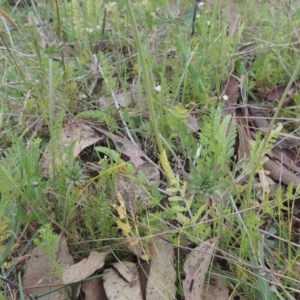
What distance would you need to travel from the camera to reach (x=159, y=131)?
1.37m

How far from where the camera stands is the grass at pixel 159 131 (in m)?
1.05

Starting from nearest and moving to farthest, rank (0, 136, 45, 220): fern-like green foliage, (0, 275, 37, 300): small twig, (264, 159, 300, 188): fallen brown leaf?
(0, 275, 37, 300): small twig → (0, 136, 45, 220): fern-like green foliage → (264, 159, 300, 188): fallen brown leaf

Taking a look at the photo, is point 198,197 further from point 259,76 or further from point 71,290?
point 259,76

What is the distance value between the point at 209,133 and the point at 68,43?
94 cm

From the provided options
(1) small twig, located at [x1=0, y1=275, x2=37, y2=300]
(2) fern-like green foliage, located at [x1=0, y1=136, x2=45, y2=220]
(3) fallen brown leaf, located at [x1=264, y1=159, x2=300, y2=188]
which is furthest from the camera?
(3) fallen brown leaf, located at [x1=264, y1=159, x2=300, y2=188]

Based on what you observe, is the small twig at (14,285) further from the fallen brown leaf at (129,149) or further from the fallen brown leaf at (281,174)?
the fallen brown leaf at (281,174)

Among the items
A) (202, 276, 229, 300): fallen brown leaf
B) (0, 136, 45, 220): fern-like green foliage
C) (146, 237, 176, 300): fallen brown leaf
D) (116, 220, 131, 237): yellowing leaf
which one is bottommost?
(202, 276, 229, 300): fallen brown leaf

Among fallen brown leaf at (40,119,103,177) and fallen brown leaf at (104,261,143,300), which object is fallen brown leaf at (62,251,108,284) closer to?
fallen brown leaf at (104,261,143,300)

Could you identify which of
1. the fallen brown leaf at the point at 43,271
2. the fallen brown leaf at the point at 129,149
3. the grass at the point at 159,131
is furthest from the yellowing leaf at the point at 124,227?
the fallen brown leaf at the point at 129,149

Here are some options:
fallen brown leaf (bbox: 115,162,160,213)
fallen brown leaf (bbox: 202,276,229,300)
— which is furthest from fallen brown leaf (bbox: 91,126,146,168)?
fallen brown leaf (bbox: 202,276,229,300)

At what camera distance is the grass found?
1.05 m

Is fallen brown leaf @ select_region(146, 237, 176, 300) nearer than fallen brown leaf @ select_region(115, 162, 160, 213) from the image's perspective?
Yes

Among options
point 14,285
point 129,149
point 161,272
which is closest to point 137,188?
point 129,149

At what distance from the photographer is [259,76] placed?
1.65m
